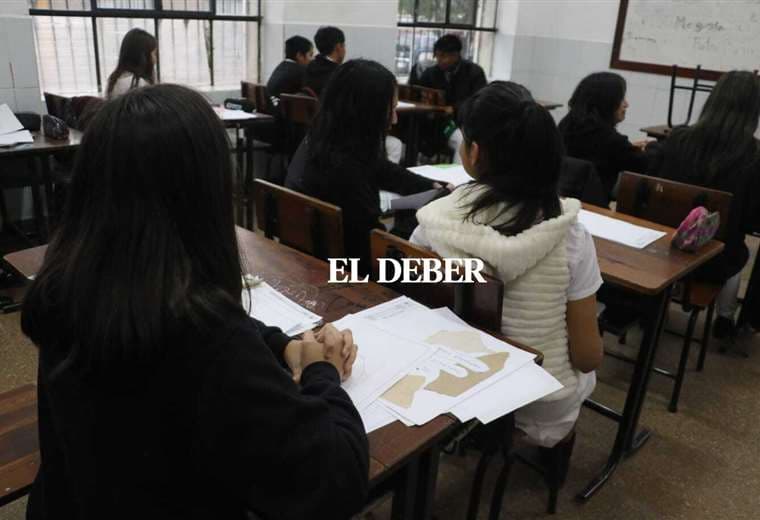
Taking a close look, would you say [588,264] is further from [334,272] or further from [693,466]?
[693,466]

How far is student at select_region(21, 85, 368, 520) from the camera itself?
68 centimetres

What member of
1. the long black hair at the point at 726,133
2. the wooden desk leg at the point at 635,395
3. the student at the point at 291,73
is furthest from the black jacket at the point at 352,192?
the student at the point at 291,73

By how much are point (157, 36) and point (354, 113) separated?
124 inches

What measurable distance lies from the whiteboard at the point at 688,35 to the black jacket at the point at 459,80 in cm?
168

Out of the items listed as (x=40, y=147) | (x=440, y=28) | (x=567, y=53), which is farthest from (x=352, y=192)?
(x=567, y=53)

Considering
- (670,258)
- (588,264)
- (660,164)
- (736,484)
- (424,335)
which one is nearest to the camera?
(424,335)

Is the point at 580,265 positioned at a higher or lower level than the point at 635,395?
higher

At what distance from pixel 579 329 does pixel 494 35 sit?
5.77 m

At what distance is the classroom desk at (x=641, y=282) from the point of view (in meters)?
1.66

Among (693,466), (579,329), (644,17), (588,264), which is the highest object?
(644,17)

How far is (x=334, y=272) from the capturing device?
1.59 m

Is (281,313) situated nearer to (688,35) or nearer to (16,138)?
(16,138)

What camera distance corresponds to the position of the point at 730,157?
242 centimetres

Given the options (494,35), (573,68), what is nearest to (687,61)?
(573,68)
